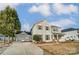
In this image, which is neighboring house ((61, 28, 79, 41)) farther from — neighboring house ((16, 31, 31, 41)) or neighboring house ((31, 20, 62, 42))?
neighboring house ((16, 31, 31, 41))

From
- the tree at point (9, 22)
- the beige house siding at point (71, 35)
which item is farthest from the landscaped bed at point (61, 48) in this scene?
the tree at point (9, 22)

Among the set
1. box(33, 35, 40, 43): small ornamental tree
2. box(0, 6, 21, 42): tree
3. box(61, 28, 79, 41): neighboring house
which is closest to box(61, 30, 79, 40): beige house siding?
box(61, 28, 79, 41): neighboring house

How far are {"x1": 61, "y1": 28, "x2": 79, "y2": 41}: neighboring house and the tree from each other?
35 centimetres

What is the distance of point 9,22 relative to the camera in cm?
162

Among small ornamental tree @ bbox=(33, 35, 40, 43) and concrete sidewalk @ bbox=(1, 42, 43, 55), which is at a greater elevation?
small ornamental tree @ bbox=(33, 35, 40, 43)

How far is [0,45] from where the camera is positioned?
Answer: 1.61 m

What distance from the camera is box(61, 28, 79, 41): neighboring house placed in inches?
62.9

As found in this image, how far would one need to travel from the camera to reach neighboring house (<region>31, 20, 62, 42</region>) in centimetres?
160

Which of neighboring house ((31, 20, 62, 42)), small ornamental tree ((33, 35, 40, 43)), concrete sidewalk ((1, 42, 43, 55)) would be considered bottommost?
concrete sidewalk ((1, 42, 43, 55))

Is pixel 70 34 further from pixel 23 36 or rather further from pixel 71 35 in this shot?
pixel 23 36

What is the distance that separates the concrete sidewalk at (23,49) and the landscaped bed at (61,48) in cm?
5

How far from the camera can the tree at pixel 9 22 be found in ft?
5.25

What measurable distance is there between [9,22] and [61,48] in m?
0.44
